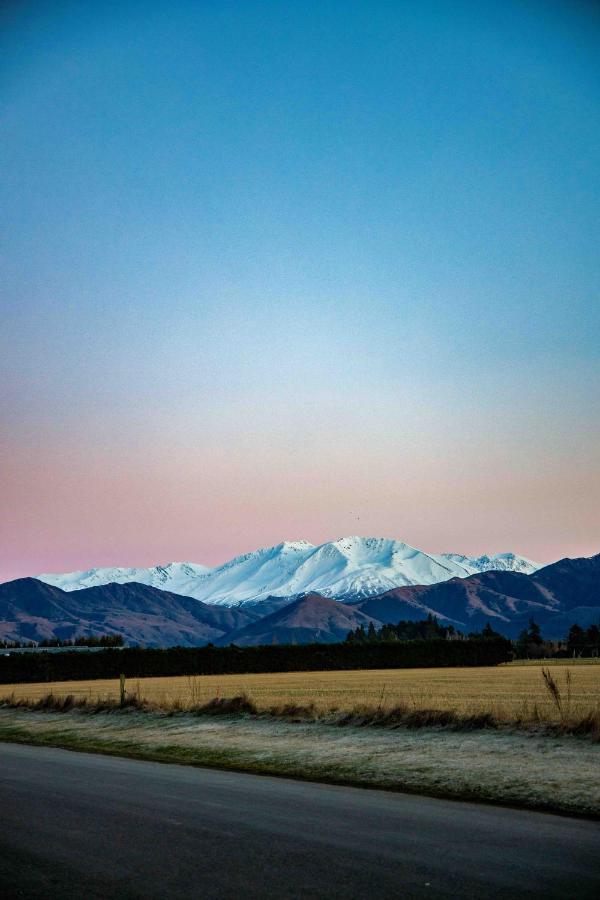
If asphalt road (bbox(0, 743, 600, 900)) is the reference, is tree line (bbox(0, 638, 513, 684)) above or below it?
above

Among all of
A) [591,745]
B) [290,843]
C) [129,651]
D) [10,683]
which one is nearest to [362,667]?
[129,651]

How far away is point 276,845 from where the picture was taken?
9602mm

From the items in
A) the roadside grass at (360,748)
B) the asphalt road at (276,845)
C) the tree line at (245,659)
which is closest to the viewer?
the asphalt road at (276,845)

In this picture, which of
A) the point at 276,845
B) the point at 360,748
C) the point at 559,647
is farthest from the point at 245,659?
the point at 559,647

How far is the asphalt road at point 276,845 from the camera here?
792 cm

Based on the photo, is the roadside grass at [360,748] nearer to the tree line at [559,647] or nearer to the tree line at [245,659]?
the tree line at [245,659]

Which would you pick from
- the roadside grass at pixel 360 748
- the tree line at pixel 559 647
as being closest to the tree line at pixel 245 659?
the tree line at pixel 559 647

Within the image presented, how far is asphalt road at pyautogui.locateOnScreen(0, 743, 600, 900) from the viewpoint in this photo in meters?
7.92

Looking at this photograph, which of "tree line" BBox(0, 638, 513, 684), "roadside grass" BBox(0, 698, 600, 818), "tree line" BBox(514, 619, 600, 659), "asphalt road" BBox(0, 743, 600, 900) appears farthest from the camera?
"tree line" BBox(514, 619, 600, 659)

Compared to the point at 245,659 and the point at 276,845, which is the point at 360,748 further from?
the point at 245,659

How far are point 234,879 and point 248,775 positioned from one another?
923cm

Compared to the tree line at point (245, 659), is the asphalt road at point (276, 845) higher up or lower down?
lower down

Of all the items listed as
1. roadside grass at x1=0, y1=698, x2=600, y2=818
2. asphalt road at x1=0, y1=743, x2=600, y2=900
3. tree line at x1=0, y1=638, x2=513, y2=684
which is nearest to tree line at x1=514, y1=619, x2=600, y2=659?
tree line at x1=0, y1=638, x2=513, y2=684

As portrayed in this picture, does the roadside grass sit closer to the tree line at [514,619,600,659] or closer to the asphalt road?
the asphalt road
